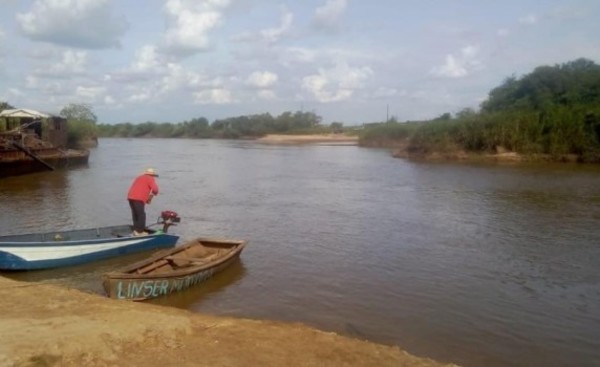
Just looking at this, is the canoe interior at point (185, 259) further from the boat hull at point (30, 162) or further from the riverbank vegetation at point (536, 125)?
the riverbank vegetation at point (536, 125)

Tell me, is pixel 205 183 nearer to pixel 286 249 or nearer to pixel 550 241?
pixel 286 249

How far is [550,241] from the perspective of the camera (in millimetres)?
14242

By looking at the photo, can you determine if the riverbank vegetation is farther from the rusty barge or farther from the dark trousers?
the dark trousers

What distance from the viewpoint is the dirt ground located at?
5.63m

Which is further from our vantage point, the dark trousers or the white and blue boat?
the dark trousers

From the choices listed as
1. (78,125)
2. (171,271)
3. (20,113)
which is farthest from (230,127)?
(171,271)

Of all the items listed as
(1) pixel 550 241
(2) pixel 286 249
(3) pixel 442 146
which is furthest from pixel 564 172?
(2) pixel 286 249

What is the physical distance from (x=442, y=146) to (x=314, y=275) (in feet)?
115

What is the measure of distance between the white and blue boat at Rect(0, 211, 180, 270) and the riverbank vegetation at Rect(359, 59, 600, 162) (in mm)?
34092

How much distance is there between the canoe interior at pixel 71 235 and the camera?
36.1 ft

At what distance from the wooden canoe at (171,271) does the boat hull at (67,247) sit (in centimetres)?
126

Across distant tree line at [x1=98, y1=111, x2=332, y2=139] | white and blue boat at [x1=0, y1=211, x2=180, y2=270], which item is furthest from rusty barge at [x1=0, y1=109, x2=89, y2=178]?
distant tree line at [x1=98, y1=111, x2=332, y2=139]

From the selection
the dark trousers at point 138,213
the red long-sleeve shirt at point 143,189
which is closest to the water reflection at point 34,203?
the dark trousers at point 138,213

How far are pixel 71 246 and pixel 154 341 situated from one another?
542 cm
